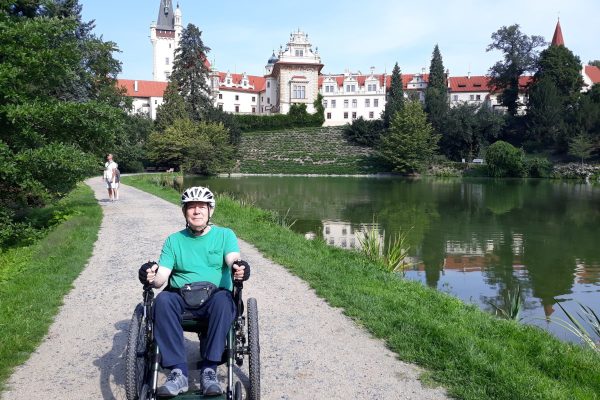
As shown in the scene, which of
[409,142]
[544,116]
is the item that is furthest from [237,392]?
[544,116]

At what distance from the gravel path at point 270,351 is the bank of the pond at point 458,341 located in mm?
206

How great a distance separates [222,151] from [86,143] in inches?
1518

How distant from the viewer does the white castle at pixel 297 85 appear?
77250 millimetres

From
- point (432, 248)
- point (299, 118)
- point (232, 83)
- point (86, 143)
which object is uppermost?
point (232, 83)

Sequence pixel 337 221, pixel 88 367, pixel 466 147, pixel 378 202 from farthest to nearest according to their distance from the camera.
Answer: pixel 466 147, pixel 378 202, pixel 337 221, pixel 88 367

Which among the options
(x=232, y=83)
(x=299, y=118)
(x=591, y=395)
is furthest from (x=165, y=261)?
(x=232, y=83)

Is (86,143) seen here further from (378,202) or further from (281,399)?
(378,202)

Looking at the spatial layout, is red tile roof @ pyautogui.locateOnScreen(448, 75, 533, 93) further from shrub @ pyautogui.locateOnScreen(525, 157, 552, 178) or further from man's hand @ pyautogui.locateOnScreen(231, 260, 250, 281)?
man's hand @ pyautogui.locateOnScreen(231, 260, 250, 281)

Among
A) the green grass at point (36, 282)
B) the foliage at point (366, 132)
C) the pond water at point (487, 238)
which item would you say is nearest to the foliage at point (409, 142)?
the foliage at point (366, 132)

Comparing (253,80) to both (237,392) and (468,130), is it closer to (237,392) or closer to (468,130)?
(468,130)

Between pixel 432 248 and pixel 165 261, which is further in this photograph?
pixel 432 248

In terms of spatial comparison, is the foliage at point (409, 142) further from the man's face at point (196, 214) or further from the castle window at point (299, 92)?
the man's face at point (196, 214)

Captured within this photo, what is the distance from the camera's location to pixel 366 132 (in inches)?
2571

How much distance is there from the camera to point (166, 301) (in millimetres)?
3467
